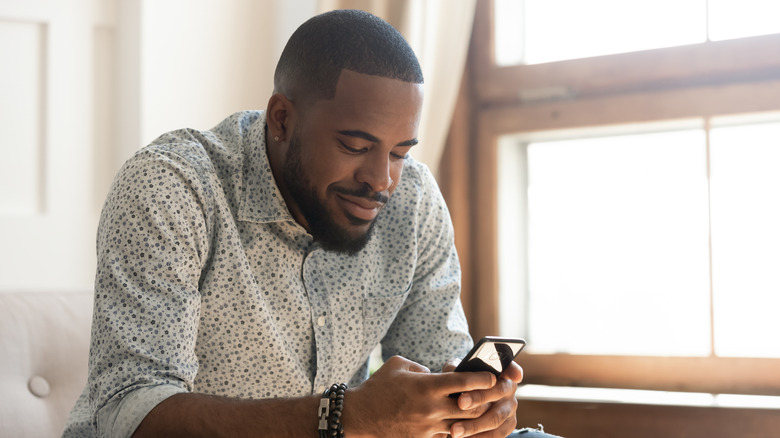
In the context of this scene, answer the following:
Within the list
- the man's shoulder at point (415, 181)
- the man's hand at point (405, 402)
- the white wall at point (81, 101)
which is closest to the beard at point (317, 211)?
the man's shoulder at point (415, 181)

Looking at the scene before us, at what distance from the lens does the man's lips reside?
1476mm

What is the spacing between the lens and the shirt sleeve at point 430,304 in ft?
5.72

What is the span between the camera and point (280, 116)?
154 centimetres

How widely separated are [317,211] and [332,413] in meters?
0.42

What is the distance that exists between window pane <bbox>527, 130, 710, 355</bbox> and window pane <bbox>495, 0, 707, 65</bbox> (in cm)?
26

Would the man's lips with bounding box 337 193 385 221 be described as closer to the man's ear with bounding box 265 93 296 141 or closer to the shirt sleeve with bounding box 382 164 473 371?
the man's ear with bounding box 265 93 296 141

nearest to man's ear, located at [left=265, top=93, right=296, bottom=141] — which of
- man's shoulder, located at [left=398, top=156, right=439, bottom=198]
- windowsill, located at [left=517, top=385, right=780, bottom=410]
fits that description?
man's shoulder, located at [left=398, top=156, right=439, bottom=198]

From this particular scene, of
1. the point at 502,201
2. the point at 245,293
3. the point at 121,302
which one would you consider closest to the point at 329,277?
the point at 245,293

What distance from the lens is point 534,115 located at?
2438mm

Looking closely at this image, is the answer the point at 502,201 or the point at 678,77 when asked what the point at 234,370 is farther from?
the point at 678,77

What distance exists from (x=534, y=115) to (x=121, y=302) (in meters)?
1.48

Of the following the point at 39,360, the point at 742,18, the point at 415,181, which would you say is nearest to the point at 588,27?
the point at 742,18

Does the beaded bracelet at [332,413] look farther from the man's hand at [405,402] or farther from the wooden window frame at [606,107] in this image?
the wooden window frame at [606,107]

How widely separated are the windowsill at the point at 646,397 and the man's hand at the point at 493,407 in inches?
30.1
